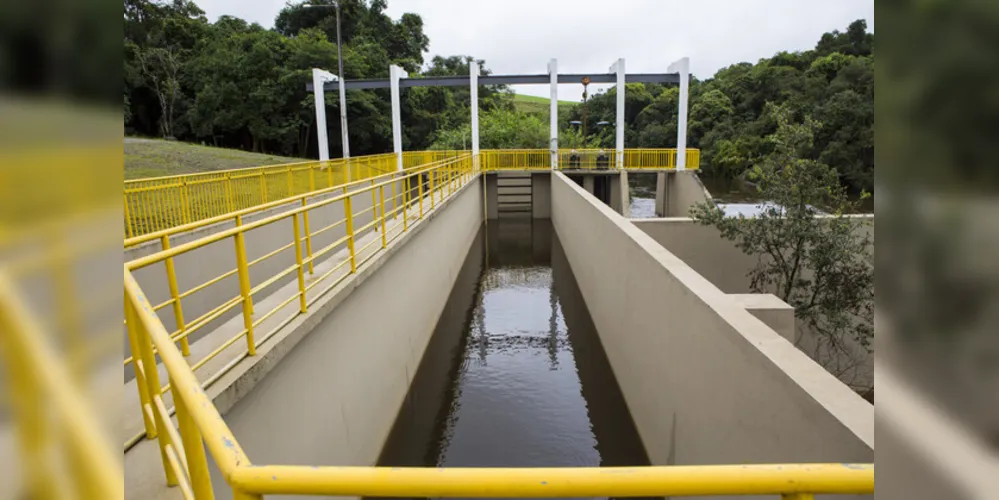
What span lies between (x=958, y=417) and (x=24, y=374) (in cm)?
161

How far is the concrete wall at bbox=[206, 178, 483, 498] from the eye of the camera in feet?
13.2

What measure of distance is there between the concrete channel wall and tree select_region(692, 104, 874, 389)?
7.73ft

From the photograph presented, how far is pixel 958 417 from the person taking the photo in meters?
0.83

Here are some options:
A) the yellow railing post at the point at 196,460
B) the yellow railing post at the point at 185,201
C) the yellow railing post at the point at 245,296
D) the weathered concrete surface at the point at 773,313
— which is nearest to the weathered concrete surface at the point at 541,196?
the yellow railing post at the point at 185,201

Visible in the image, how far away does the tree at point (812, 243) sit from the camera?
7648mm

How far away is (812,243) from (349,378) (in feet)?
23.0

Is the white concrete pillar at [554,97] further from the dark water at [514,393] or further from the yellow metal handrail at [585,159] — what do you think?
the dark water at [514,393]

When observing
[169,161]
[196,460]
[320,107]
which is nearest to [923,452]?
[196,460]

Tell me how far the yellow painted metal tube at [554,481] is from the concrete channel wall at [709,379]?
161 centimetres

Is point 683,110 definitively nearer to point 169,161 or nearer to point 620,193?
point 620,193

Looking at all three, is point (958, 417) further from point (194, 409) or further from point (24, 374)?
point (194, 409)

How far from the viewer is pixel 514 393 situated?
8.27 metres

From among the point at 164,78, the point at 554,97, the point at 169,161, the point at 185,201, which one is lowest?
the point at 185,201

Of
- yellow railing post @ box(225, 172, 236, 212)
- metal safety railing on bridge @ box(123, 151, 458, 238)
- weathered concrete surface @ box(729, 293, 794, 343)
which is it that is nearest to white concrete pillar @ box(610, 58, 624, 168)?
metal safety railing on bridge @ box(123, 151, 458, 238)
